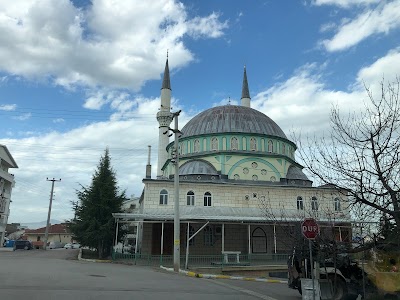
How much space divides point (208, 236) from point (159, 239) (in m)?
3.75

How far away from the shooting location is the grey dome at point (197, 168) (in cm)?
3272

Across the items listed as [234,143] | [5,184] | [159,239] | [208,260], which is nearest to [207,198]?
[159,239]

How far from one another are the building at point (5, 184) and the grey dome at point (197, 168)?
24549 mm

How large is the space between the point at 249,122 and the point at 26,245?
92.4 ft

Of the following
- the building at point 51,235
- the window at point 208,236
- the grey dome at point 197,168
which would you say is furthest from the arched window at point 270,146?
the building at point 51,235

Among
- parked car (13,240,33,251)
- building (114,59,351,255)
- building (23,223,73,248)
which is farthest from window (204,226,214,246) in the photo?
building (23,223,73,248)

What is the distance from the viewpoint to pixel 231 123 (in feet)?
121

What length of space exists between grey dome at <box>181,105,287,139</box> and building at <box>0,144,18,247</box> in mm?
23297

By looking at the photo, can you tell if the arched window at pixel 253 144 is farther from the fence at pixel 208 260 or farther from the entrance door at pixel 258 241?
the fence at pixel 208 260

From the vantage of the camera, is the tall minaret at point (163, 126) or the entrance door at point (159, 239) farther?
the tall minaret at point (163, 126)

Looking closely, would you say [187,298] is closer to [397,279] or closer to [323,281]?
[323,281]

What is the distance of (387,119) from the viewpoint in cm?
830

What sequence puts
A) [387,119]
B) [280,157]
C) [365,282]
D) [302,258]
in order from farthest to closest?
[280,157]
[302,258]
[365,282]
[387,119]

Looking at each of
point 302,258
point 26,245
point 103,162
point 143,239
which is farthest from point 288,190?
point 26,245
